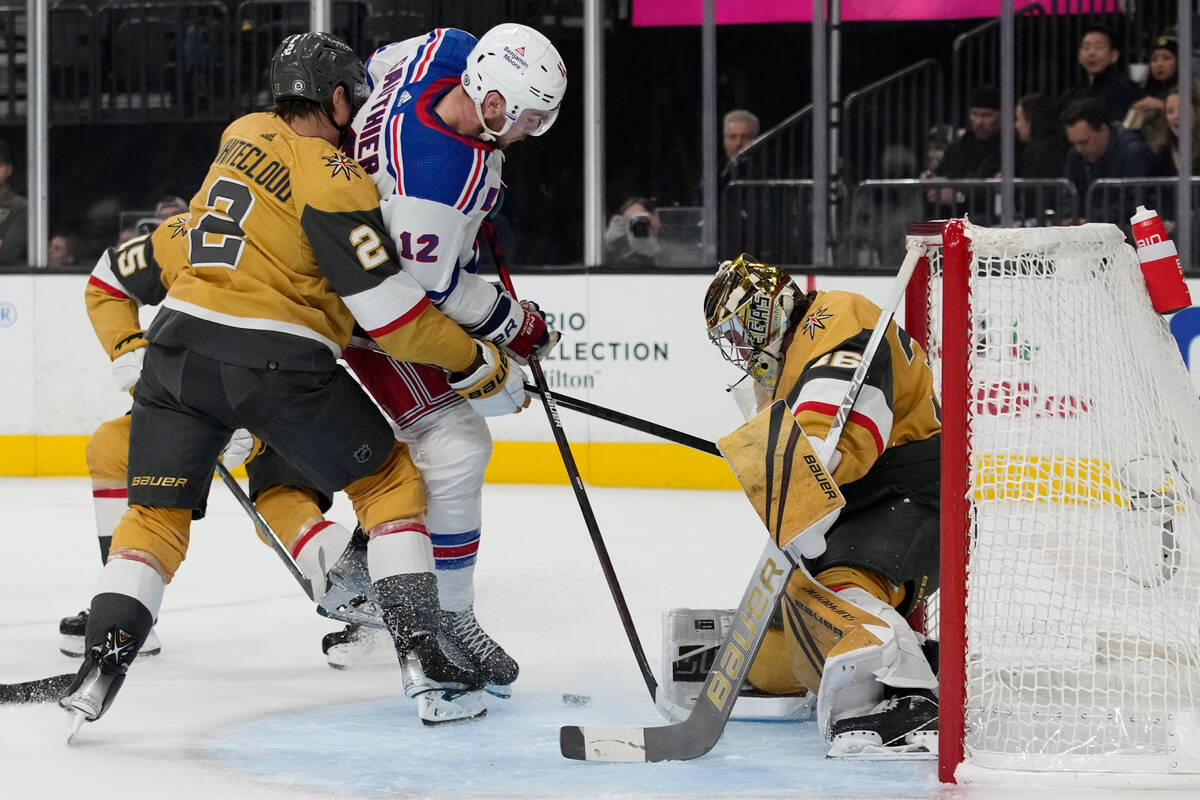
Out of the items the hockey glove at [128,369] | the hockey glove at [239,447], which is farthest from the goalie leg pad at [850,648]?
the hockey glove at [128,369]

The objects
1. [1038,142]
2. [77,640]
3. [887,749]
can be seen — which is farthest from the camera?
[1038,142]

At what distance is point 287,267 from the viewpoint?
2.78 meters

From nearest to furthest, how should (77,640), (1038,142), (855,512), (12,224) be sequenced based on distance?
(855,512)
(77,640)
(1038,142)
(12,224)

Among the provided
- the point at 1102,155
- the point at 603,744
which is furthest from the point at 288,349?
the point at 1102,155

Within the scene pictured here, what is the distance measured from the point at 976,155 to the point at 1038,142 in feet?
0.73

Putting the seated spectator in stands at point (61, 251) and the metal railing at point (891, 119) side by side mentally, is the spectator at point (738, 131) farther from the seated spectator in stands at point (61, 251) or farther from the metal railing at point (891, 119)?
the seated spectator in stands at point (61, 251)

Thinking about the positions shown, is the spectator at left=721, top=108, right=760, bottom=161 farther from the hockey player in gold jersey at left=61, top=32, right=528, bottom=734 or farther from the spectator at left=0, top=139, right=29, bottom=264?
the hockey player in gold jersey at left=61, top=32, right=528, bottom=734

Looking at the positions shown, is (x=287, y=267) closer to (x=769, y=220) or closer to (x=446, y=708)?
(x=446, y=708)

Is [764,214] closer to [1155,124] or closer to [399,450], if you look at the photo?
[1155,124]

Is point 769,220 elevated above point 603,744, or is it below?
above

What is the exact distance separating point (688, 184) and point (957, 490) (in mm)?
4110

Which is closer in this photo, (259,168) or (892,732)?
(892,732)

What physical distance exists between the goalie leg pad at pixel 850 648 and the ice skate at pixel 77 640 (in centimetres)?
142

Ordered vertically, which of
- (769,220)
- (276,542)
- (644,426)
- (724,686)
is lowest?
(724,686)
